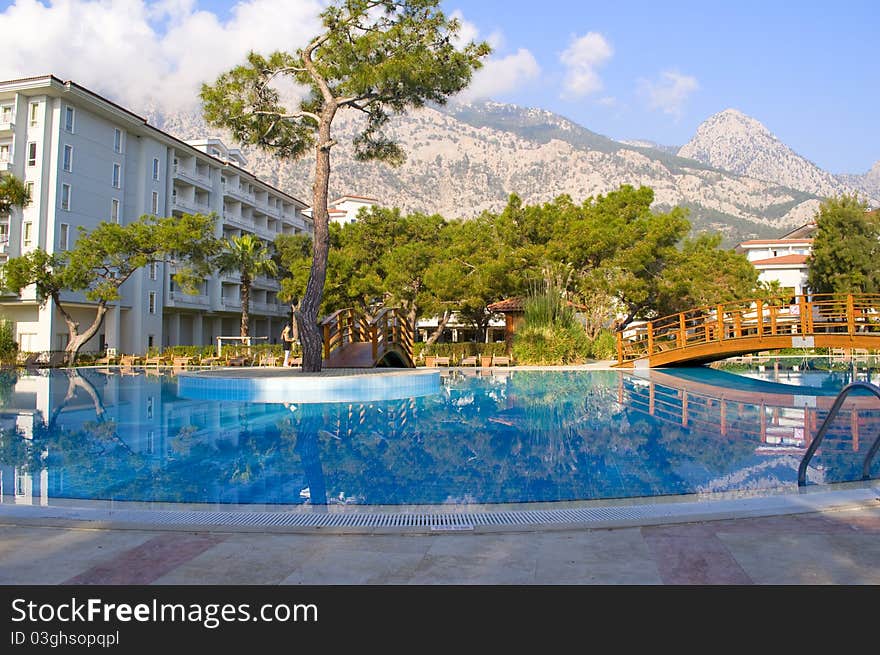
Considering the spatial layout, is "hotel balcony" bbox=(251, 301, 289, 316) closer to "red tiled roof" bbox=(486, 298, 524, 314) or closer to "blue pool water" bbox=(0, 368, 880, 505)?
"red tiled roof" bbox=(486, 298, 524, 314)

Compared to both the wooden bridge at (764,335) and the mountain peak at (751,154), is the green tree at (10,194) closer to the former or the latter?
the wooden bridge at (764,335)

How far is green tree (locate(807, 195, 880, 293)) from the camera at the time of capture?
3625cm

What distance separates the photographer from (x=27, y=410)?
10.9m

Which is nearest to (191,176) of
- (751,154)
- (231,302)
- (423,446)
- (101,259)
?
(231,302)

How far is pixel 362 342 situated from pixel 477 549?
1661 centimetres

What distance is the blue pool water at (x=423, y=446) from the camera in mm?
5164

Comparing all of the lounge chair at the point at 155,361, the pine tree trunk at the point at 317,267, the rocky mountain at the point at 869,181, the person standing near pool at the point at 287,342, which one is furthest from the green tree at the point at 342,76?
the rocky mountain at the point at 869,181

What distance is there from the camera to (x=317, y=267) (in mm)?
14789

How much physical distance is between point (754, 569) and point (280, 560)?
90.8 inches

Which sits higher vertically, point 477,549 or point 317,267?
point 317,267

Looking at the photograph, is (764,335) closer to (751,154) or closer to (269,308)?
(269,308)

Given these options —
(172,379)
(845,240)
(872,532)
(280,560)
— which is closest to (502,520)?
(280,560)

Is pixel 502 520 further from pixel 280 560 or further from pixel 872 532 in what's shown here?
pixel 872 532

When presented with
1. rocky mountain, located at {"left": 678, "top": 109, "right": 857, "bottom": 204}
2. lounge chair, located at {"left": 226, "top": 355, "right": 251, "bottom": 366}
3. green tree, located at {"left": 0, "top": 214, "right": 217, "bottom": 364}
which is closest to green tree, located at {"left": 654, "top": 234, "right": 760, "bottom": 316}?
lounge chair, located at {"left": 226, "top": 355, "right": 251, "bottom": 366}
